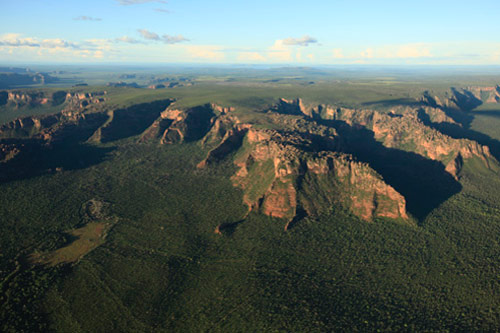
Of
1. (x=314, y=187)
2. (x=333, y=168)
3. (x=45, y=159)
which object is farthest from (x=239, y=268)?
(x=45, y=159)

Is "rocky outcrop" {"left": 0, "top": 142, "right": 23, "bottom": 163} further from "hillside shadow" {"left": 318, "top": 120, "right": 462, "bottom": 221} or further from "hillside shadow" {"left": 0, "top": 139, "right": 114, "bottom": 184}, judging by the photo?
"hillside shadow" {"left": 318, "top": 120, "right": 462, "bottom": 221}

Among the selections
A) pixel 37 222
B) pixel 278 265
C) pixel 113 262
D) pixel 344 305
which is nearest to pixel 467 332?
pixel 344 305

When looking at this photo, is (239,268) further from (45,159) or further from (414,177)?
(45,159)

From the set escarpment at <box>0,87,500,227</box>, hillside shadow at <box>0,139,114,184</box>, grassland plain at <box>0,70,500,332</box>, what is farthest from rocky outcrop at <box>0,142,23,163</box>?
grassland plain at <box>0,70,500,332</box>

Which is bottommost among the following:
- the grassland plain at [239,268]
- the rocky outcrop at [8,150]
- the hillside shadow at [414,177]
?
the grassland plain at [239,268]

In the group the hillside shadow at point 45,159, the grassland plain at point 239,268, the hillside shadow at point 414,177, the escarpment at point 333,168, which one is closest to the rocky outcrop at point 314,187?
the escarpment at point 333,168

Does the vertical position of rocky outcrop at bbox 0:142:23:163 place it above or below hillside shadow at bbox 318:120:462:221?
above

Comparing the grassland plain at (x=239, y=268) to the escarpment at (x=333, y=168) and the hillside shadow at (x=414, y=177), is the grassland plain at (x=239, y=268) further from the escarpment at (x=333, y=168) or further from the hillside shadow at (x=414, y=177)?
the escarpment at (x=333, y=168)
